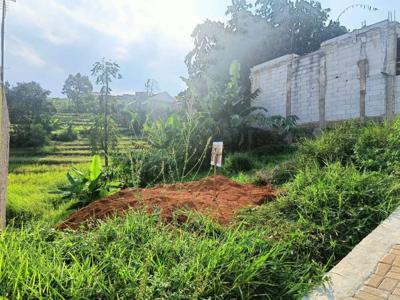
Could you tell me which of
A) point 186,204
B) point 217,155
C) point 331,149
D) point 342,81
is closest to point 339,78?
point 342,81

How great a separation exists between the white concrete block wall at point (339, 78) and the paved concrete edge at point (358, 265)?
245 inches

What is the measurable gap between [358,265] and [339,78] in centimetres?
784

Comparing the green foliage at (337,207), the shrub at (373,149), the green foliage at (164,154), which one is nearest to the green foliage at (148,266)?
the green foliage at (337,207)

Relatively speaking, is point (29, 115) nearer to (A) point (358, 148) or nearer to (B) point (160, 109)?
(B) point (160, 109)

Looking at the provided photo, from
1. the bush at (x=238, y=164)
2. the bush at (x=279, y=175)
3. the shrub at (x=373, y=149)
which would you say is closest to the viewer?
the shrub at (x=373, y=149)

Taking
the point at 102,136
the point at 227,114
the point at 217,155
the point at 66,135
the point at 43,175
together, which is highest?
the point at 227,114

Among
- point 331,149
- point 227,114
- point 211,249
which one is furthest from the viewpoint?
point 227,114

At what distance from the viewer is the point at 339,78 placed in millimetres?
8758

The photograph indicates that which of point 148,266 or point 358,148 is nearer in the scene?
point 148,266

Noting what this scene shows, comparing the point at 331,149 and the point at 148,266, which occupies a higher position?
the point at 331,149

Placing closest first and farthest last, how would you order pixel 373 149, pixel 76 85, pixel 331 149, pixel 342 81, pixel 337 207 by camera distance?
1. pixel 337 207
2. pixel 373 149
3. pixel 331 149
4. pixel 342 81
5. pixel 76 85

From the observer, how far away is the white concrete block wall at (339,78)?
770cm

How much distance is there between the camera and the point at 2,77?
2955 millimetres

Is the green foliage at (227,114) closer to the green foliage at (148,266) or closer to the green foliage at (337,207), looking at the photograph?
the green foliage at (337,207)
